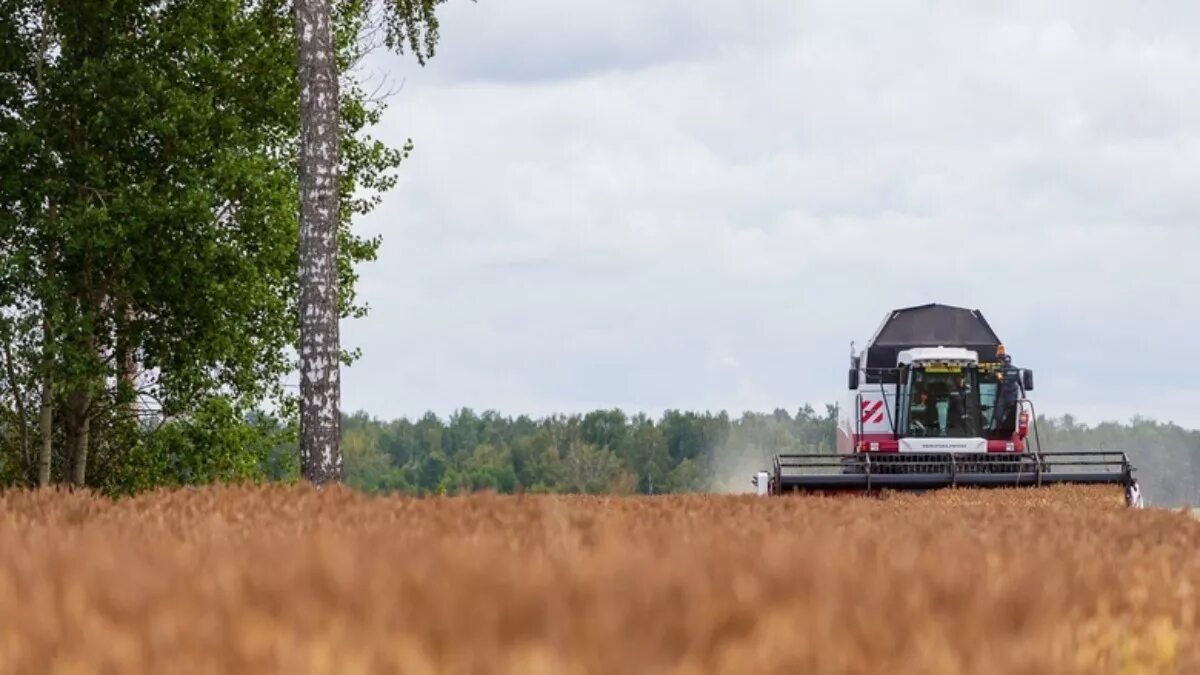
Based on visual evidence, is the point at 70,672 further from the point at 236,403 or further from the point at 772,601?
the point at 236,403

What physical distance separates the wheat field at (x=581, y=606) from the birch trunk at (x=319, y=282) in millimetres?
11398

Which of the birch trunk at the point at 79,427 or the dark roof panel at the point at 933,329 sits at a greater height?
the dark roof panel at the point at 933,329

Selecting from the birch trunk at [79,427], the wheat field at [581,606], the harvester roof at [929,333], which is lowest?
the wheat field at [581,606]

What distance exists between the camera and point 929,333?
113 feet

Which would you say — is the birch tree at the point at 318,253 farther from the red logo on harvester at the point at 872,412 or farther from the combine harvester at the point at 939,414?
the red logo on harvester at the point at 872,412

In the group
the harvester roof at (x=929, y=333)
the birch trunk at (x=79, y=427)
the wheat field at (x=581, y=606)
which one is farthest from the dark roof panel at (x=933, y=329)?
the wheat field at (x=581, y=606)

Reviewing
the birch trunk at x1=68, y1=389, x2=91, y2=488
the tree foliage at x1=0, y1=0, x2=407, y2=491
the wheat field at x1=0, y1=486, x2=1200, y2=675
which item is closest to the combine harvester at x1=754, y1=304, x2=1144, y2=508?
the tree foliage at x1=0, y1=0, x2=407, y2=491

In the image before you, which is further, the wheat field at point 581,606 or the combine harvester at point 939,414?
the combine harvester at point 939,414

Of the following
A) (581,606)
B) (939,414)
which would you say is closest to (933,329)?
(939,414)

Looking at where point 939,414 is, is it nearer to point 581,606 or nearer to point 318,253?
point 318,253

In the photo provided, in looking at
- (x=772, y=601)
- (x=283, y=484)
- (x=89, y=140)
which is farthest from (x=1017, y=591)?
(x=89, y=140)

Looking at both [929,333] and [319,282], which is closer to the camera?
[319,282]

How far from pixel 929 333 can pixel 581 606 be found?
108ft

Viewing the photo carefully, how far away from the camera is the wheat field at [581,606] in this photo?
7.09ft
